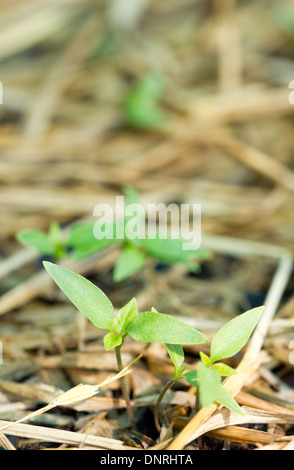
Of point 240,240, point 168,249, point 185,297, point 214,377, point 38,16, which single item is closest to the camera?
point 214,377

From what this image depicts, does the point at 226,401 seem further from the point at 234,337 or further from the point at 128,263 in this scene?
the point at 128,263

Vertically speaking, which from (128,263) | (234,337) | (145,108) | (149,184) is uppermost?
(145,108)

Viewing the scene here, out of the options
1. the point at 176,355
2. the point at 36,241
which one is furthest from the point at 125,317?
the point at 36,241

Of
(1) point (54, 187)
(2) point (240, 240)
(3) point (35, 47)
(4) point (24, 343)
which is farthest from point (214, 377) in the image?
(3) point (35, 47)

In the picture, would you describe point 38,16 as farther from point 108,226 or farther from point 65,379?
point 65,379

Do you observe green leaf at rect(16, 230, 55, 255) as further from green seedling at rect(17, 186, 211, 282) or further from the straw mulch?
the straw mulch

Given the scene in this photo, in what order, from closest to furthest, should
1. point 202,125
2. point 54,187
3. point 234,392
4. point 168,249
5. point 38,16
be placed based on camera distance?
point 234,392, point 168,249, point 54,187, point 202,125, point 38,16
